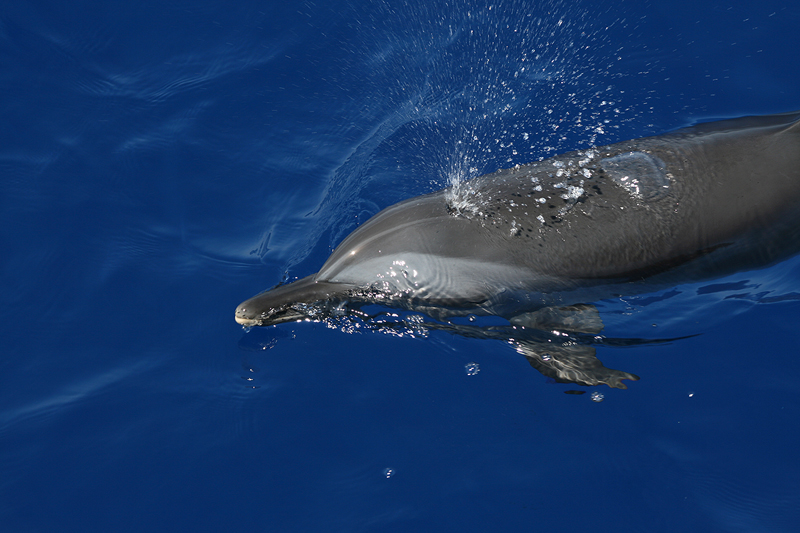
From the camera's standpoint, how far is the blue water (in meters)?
4.54

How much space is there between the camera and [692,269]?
464 centimetres

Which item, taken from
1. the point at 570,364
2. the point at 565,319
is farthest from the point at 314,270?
the point at 570,364

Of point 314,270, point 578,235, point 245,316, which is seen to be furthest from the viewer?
point 314,270

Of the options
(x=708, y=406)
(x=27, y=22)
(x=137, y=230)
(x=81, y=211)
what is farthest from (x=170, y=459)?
(x=27, y=22)

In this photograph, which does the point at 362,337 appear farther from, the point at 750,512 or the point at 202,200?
the point at 750,512

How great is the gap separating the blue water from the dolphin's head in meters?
0.40

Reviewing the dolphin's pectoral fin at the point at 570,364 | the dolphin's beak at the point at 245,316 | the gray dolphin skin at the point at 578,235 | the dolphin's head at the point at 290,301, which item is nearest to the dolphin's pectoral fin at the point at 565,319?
the gray dolphin skin at the point at 578,235

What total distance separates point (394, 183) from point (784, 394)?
3907mm

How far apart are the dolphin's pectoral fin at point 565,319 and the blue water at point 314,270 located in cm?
17

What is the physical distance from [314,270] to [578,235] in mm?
2427

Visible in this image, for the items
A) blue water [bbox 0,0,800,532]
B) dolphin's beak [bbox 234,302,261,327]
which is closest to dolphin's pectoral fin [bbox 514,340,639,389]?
blue water [bbox 0,0,800,532]

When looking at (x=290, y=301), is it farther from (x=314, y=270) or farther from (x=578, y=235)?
(x=578, y=235)

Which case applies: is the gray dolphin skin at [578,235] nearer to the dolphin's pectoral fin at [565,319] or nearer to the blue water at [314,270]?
the dolphin's pectoral fin at [565,319]

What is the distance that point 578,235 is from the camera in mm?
4391
